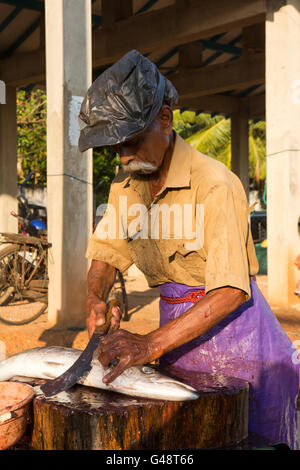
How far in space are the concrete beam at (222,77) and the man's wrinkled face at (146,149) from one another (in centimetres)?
1009

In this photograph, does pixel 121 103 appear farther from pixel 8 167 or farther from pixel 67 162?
pixel 8 167

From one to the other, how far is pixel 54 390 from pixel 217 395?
23.9 inches

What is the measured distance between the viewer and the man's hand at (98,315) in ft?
7.73

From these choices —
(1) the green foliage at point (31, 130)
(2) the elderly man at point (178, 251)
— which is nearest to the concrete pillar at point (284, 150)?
(2) the elderly man at point (178, 251)

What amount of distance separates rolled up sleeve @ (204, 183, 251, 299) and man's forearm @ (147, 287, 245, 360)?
0.04 metres

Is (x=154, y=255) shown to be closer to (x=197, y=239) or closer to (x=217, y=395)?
(x=197, y=239)

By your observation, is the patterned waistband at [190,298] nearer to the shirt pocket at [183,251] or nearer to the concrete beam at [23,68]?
the shirt pocket at [183,251]

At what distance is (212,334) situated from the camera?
7.71ft

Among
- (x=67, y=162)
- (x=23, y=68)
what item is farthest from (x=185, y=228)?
(x=23, y=68)

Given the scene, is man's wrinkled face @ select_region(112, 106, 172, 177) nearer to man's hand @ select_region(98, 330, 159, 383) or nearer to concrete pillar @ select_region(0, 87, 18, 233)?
man's hand @ select_region(98, 330, 159, 383)

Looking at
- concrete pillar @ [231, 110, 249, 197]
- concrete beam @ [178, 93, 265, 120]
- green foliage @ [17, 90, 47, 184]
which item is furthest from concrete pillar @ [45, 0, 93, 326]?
green foliage @ [17, 90, 47, 184]

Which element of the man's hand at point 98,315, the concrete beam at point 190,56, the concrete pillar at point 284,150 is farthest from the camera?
the concrete beam at point 190,56

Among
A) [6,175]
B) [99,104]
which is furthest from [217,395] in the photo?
[6,175]

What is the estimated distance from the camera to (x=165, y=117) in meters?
2.21
